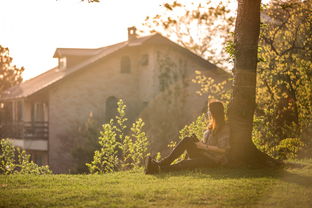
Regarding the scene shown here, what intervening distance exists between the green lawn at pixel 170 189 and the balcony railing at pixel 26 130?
2315cm

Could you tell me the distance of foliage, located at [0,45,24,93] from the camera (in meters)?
59.8

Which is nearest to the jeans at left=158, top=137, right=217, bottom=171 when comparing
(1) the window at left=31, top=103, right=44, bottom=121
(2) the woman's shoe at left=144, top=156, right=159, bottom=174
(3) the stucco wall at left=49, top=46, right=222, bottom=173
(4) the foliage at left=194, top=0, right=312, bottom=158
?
(2) the woman's shoe at left=144, top=156, right=159, bottom=174

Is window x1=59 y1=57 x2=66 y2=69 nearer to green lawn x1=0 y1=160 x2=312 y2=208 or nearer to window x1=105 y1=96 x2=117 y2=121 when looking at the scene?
window x1=105 y1=96 x2=117 y2=121

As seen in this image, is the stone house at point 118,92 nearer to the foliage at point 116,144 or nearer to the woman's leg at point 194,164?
the foliage at point 116,144

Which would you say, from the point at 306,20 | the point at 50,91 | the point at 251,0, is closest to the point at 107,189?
the point at 251,0

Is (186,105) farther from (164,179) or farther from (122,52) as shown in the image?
(164,179)

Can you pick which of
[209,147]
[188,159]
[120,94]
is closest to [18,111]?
[120,94]

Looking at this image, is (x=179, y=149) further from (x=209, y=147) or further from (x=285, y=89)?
(x=285, y=89)

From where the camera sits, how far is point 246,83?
10758 millimetres

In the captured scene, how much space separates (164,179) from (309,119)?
293 inches

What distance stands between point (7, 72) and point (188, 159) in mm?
A: 52665

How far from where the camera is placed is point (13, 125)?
3656cm

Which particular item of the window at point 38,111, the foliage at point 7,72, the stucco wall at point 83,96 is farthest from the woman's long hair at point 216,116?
the foliage at point 7,72

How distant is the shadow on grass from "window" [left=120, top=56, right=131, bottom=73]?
24618 millimetres
